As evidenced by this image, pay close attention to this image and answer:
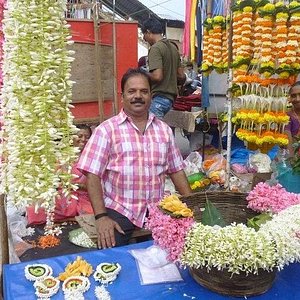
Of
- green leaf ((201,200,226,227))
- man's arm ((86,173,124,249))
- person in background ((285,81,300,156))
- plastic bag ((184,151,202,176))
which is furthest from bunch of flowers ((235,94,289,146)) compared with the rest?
green leaf ((201,200,226,227))

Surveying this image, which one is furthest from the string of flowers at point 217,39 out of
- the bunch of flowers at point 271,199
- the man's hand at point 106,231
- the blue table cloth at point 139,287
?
the blue table cloth at point 139,287

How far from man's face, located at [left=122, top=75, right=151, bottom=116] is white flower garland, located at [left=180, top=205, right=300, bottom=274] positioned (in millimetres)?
1123

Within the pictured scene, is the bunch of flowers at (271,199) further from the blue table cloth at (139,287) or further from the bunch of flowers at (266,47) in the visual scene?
the bunch of flowers at (266,47)

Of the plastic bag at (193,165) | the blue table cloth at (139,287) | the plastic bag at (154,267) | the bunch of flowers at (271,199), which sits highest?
the bunch of flowers at (271,199)

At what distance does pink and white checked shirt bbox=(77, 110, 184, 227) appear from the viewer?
2.26 meters

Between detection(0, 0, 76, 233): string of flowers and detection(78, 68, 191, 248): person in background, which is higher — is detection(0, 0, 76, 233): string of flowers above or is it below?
above

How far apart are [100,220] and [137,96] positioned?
27.5 inches

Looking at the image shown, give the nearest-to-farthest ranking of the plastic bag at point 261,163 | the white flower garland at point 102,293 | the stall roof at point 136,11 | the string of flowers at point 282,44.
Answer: the white flower garland at point 102,293 → the string of flowers at point 282,44 → the plastic bag at point 261,163 → the stall roof at point 136,11

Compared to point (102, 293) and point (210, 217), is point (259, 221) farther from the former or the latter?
point (102, 293)

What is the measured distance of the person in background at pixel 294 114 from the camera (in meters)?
3.39

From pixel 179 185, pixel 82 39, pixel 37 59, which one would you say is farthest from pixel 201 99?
pixel 37 59

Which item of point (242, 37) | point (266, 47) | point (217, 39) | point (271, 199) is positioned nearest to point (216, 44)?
point (217, 39)

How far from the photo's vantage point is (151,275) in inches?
60.1

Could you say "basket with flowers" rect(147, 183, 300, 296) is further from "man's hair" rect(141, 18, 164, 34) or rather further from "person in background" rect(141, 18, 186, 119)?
"man's hair" rect(141, 18, 164, 34)
